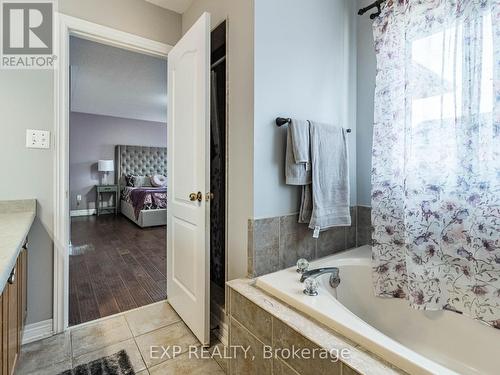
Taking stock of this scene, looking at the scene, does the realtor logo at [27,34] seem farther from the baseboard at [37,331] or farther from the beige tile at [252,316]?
the beige tile at [252,316]

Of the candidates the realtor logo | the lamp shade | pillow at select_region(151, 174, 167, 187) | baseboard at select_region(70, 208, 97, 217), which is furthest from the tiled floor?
baseboard at select_region(70, 208, 97, 217)

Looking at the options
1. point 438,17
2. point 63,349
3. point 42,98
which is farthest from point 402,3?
point 63,349

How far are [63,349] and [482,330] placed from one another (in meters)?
2.23

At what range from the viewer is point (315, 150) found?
1521mm

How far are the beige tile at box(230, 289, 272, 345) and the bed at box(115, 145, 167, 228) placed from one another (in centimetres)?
385

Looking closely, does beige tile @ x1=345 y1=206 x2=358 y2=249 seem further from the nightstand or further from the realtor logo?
A: the nightstand

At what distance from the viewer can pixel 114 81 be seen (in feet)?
12.9

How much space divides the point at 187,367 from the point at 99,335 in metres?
0.67

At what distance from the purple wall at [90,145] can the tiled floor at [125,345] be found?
5.07 m

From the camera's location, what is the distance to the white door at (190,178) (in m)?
1.55

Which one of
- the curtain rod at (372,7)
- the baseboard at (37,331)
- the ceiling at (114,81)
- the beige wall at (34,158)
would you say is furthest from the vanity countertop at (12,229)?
the curtain rod at (372,7)

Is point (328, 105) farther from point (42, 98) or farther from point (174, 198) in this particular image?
point (42, 98)

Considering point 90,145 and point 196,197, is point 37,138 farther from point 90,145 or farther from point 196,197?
point 90,145

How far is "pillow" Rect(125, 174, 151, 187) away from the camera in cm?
601
